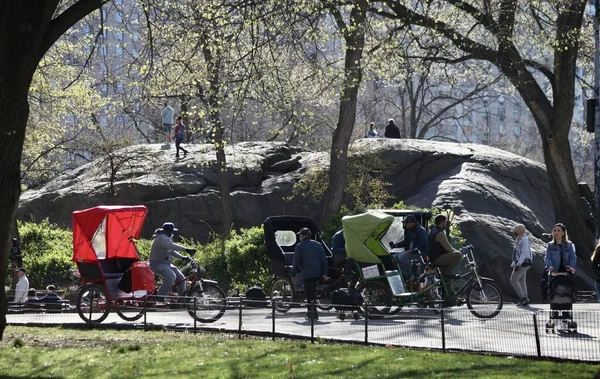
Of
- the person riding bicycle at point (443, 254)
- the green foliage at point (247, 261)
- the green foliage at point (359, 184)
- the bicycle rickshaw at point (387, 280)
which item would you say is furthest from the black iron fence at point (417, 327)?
the green foliage at point (359, 184)

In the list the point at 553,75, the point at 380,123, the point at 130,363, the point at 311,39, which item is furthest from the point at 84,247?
the point at 380,123

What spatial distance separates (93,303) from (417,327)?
6.97 meters

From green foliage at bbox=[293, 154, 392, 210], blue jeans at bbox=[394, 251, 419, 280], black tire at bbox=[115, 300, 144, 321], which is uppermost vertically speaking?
green foliage at bbox=[293, 154, 392, 210]

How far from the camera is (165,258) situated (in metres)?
20.2

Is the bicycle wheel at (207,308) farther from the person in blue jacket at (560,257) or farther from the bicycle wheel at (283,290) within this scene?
the person in blue jacket at (560,257)

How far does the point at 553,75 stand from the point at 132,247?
499 inches

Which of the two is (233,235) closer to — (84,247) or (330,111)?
(84,247)

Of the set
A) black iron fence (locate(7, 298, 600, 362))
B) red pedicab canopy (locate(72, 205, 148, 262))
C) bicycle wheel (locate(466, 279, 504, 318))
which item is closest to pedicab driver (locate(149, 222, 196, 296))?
black iron fence (locate(7, 298, 600, 362))

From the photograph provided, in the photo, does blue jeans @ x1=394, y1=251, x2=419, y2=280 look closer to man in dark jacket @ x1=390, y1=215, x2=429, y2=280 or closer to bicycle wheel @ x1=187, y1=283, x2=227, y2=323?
man in dark jacket @ x1=390, y1=215, x2=429, y2=280

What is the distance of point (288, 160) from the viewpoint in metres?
36.4

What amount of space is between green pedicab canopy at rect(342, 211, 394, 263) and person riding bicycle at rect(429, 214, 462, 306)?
0.88 metres

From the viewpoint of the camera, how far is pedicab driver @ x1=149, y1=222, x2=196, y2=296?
19.9m

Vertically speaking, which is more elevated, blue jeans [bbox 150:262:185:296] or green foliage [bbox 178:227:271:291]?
green foliage [bbox 178:227:271:291]

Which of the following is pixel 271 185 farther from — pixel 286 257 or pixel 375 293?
pixel 375 293
